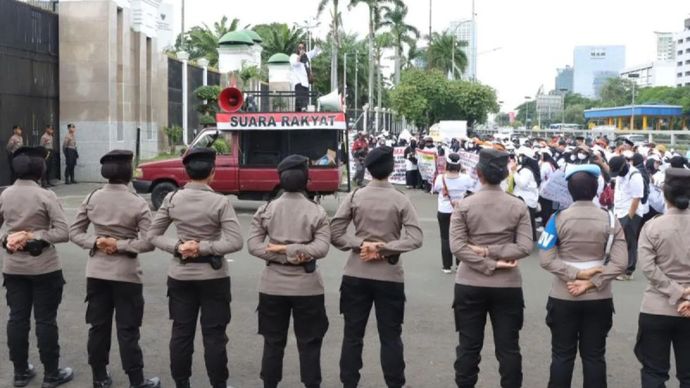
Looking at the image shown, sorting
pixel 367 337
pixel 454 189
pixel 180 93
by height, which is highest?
pixel 180 93

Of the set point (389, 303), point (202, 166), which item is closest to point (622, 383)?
point (389, 303)

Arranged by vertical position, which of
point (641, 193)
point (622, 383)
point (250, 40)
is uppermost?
point (250, 40)

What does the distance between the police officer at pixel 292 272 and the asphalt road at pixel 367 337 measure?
0.68m

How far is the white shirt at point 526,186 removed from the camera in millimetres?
11711

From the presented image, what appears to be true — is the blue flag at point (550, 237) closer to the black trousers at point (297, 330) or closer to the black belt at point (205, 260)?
the black trousers at point (297, 330)

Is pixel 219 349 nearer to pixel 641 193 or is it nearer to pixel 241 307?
pixel 241 307

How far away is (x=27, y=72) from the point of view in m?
21.0

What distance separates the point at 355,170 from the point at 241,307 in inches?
683

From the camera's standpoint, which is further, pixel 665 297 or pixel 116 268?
pixel 116 268

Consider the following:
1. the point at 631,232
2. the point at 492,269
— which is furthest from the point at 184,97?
the point at 492,269

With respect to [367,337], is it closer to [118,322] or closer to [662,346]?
[118,322]

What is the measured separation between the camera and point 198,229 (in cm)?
549

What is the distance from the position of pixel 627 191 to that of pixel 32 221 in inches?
287

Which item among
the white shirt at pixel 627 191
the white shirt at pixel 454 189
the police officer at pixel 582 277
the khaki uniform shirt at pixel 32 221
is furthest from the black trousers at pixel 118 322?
the white shirt at pixel 627 191
